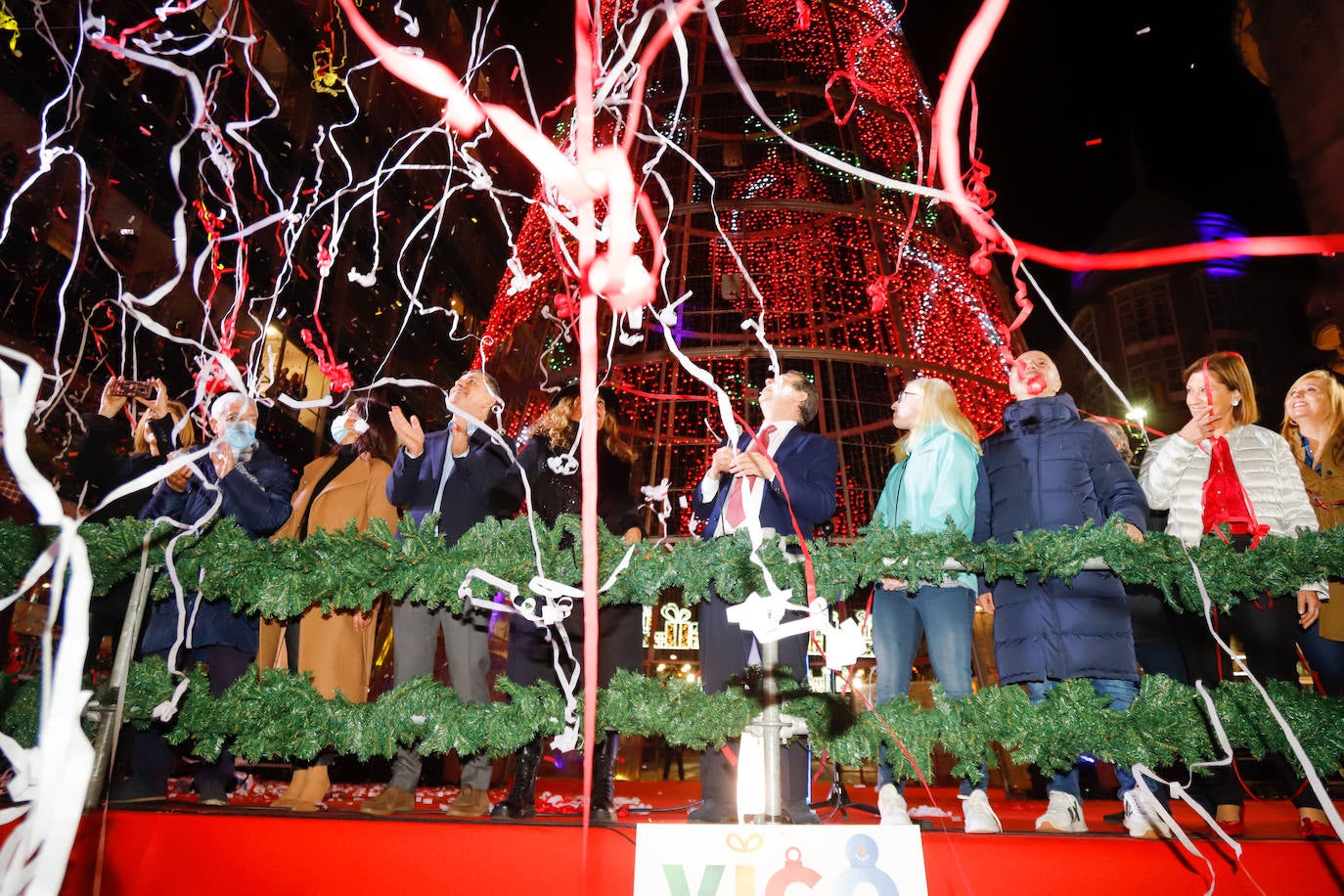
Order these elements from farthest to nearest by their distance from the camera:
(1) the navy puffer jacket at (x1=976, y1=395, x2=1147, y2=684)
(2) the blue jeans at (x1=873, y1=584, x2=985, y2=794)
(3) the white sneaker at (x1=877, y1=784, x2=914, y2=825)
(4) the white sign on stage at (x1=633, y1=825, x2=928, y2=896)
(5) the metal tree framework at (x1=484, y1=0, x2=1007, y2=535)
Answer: (5) the metal tree framework at (x1=484, y1=0, x2=1007, y2=535) < (2) the blue jeans at (x1=873, y1=584, x2=985, y2=794) < (1) the navy puffer jacket at (x1=976, y1=395, x2=1147, y2=684) < (3) the white sneaker at (x1=877, y1=784, x2=914, y2=825) < (4) the white sign on stage at (x1=633, y1=825, x2=928, y2=896)

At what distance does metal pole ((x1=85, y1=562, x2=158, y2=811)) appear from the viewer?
74.4 inches

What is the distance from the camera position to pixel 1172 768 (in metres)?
2.55

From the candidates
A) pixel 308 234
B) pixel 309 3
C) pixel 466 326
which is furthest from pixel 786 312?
pixel 466 326

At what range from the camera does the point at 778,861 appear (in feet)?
5.73

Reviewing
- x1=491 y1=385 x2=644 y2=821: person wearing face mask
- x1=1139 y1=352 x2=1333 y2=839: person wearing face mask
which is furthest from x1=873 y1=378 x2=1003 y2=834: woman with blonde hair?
x1=491 y1=385 x2=644 y2=821: person wearing face mask

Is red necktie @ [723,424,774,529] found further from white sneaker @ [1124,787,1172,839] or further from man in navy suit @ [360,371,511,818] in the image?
white sneaker @ [1124,787,1172,839]

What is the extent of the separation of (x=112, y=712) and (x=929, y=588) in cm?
254

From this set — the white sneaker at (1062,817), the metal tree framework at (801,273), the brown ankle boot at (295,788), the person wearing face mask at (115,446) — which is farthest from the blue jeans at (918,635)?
the metal tree framework at (801,273)

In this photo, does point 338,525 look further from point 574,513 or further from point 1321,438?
point 1321,438

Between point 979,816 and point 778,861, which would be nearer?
point 778,861

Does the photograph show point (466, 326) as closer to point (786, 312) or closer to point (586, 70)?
point (786, 312)

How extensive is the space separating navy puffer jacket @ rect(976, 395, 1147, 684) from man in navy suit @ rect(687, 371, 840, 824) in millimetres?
721

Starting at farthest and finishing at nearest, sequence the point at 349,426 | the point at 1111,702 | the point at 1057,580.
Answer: the point at 349,426, the point at 1057,580, the point at 1111,702

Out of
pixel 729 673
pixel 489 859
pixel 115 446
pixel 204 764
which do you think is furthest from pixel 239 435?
pixel 729 673
